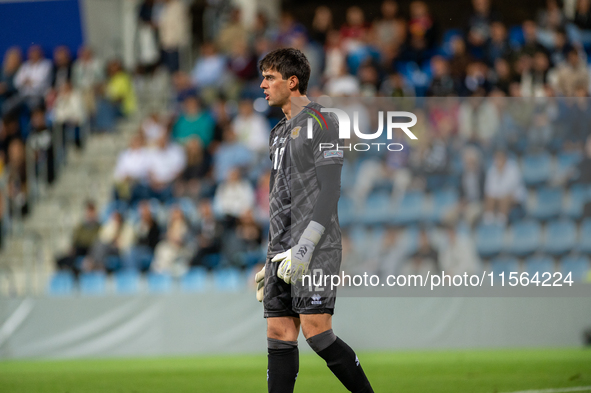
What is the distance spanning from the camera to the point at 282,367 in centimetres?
462

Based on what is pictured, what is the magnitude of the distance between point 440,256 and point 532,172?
1.75 m

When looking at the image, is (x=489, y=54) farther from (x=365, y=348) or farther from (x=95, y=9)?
(x=95, y=9)

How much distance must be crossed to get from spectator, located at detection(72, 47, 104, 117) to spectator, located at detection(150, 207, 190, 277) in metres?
4.96

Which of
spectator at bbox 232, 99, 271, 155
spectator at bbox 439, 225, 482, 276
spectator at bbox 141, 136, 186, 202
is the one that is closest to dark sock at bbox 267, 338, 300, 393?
spectator at bbox 439, 225, 482, 276

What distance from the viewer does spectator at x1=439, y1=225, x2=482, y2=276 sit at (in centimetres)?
903

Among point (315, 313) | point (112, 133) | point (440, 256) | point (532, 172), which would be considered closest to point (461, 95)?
point (532, 172)

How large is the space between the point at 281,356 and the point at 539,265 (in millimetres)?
5133

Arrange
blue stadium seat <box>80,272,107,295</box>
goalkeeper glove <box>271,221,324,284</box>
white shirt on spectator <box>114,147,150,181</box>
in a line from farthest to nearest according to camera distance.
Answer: white shirt on spectator <box>114,147,150,181</box>
blue stadium seat <box>80,272,107,295</box>
goalkeeper glove <box>271,221,324,284</box>

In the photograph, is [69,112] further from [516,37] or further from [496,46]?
[516,37]

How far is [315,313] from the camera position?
452cm

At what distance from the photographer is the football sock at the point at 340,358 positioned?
178 inches

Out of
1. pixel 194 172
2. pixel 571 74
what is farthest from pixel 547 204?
pixel 194 172

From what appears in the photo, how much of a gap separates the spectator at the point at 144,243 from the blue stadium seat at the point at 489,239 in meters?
5.35

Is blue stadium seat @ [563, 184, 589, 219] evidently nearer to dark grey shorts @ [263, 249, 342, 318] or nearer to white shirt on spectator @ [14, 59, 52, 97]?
dark grey shorts @ [263, 249, 342, 318]
